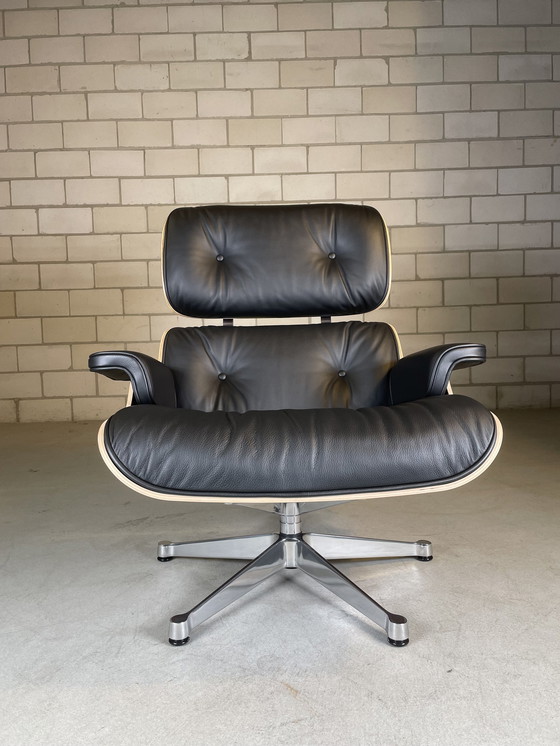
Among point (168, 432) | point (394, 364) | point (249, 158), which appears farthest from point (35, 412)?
point (168, 432)

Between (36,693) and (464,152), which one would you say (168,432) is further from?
(464,152)

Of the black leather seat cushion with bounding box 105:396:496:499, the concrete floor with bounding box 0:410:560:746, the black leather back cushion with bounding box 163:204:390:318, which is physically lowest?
the concrete floor with bounding box 0:410:560:746

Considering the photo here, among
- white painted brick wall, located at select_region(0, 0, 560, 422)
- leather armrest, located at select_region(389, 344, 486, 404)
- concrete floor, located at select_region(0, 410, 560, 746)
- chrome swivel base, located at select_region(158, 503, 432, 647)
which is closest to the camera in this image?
concrete floor, located at select_region(0, 410, 560, 746)

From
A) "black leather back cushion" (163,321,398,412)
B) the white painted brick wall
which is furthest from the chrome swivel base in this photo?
the white painted brick wall

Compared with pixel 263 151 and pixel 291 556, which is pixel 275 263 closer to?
pixel 291 556

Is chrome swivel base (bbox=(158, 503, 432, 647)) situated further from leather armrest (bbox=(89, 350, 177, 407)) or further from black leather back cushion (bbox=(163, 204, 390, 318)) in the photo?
black leather back cushion (bbox=(163, 204, 390, 318))

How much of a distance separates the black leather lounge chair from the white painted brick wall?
1.95m

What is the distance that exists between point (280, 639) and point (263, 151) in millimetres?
2907

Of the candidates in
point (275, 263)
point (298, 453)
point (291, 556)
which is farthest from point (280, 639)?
point (275, 263)

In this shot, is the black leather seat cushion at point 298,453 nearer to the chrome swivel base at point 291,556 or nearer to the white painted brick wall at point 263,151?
the chrome swivel base at point 291,556

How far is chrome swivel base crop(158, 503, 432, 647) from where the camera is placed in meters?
1.32

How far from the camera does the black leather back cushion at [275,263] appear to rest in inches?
70.8

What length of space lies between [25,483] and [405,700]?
72.6 inches

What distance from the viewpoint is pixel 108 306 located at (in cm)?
379
